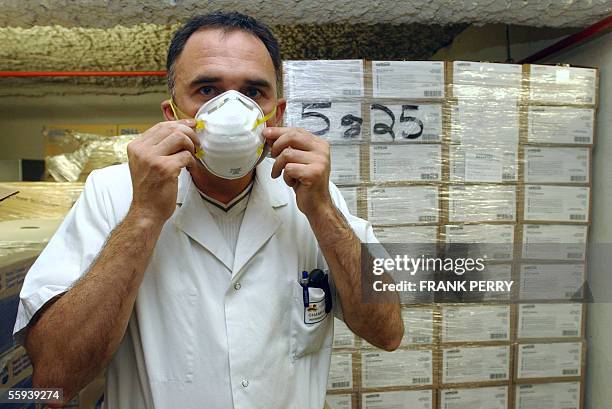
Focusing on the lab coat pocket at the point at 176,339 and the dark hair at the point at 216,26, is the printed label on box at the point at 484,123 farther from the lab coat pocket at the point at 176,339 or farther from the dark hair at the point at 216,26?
the lab coat pocket at the point at 176,339

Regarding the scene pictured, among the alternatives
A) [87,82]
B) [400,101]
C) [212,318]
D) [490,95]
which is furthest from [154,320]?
[87,82]

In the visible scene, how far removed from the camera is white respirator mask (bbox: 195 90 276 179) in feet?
2.96

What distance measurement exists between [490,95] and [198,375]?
191cm

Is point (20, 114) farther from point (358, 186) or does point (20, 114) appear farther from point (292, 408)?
point (292, 408)

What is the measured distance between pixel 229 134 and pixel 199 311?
1.35 feet

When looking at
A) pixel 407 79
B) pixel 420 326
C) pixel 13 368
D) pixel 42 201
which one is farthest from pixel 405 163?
pixel 42 201

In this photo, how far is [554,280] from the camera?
2.24 metres

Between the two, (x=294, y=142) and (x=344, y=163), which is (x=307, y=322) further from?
(x=344, y=163)

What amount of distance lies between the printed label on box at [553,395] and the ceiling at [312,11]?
1.97 metres

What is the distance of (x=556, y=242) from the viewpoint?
2191mm

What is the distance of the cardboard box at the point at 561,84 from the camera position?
6.88 feet

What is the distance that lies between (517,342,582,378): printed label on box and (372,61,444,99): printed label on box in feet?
4.85

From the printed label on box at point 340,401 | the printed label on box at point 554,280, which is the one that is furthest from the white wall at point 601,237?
the printed label on box at point 340,401

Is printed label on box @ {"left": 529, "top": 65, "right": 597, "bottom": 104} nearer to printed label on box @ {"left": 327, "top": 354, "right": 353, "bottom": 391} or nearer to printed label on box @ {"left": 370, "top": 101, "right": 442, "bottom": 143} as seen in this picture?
printed label on box @ {"left": 370, "top": 101, "right": 442, "bottom": 143}
